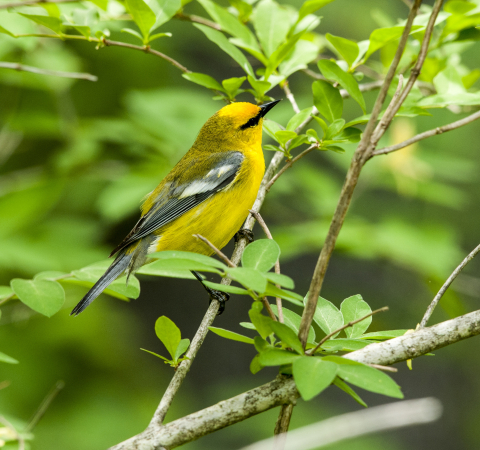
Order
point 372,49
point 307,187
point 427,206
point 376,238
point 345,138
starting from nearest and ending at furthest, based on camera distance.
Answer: point 345,138 < point 372,49 < point 376,238 < point 307,187 < point 427,206

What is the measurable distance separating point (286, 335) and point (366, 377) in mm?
207

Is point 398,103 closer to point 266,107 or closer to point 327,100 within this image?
point 327,100

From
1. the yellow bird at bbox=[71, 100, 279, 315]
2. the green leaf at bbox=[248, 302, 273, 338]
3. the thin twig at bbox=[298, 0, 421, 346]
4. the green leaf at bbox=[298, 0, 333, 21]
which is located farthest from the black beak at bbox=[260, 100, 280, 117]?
the green leaf at bbox=[248, 302, 273, 338]

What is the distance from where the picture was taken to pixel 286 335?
1252mm

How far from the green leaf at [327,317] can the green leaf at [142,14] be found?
1.34 metres

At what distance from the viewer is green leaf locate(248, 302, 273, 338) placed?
4.25 ft

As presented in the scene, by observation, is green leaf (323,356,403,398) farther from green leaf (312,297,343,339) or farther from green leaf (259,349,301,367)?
green leaf (312,297,343,339)

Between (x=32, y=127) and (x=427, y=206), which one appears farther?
(x=427, y=206)

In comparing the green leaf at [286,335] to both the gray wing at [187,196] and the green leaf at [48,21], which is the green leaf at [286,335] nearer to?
the green leaf at [48,21]

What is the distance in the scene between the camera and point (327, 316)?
1.56 m

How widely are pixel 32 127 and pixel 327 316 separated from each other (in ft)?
11.3

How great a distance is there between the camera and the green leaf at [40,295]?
1.77 meters

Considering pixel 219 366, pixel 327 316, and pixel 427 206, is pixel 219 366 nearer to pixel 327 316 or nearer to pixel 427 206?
pixel 427 206

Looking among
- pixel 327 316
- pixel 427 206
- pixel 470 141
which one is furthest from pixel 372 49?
pixel 470 141
